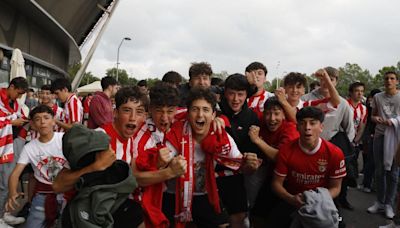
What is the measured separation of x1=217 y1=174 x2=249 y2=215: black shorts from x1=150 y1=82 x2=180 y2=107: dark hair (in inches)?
32.3

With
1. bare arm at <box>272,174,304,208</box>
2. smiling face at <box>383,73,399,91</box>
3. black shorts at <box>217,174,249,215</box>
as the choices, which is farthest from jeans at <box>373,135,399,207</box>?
black shorts at <box>217,174,249,215</box>

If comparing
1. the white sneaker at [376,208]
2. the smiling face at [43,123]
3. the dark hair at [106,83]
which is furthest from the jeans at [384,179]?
the smiling face at [43,123]

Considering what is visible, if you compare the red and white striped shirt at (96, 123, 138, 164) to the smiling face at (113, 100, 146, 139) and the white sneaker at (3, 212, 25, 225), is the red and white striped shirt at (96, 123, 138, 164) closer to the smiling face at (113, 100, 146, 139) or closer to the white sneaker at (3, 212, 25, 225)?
the smiling face at (113, 100, 146, 139)

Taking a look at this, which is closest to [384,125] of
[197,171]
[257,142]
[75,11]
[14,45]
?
[257,142]

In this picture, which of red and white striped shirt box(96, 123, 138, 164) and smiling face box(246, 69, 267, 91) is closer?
red and white striped shirt box(96, 123, 138, 164)

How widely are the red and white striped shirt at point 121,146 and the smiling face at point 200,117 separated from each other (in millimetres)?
524

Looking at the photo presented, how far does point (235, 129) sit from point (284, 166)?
582 millimetres

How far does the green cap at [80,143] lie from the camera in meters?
2.20

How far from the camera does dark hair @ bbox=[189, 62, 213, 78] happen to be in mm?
4117

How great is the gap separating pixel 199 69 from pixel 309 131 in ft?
4.61

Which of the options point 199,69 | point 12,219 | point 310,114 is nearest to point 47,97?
point 12,219

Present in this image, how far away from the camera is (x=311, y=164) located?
346 centimetres

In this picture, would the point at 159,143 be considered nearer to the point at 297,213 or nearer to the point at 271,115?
the point at 271,115

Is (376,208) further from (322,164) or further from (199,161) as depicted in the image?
(199,161)
